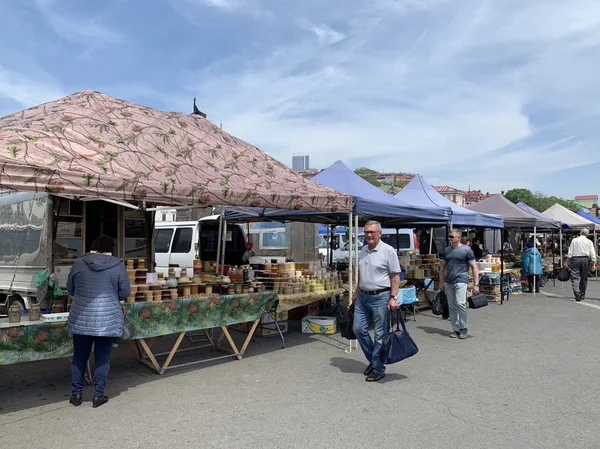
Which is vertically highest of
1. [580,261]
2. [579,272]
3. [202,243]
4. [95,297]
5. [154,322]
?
[202,243]

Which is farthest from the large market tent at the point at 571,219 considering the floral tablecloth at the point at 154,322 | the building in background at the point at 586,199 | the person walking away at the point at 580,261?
the building in background at the point at 586,199

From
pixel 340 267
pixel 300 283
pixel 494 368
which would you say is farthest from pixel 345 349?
pixel 340 267

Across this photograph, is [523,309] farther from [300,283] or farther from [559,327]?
[300,283]

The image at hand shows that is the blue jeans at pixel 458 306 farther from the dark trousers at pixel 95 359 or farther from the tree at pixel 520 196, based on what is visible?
the tree at pixel 520 196

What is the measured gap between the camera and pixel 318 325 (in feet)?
25.5

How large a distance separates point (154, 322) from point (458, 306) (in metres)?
4.66

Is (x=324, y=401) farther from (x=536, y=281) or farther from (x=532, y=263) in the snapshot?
(x=536, y=281)

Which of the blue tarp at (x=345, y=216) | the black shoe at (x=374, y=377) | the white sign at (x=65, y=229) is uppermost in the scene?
the blue tarp at (x=345, y=216)

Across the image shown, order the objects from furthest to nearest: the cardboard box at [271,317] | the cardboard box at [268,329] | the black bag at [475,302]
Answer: the black bag at [475,302] → the cardboard box at [268,329] → the cardboard box at [271,317]

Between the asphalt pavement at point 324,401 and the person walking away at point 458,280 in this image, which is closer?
the asphalt pavement at point 324,401

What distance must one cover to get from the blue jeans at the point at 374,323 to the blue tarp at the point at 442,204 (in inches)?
231

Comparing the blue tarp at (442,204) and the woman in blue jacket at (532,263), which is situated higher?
the blue tarp at (442,204)

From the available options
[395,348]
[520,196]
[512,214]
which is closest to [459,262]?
[395,348]

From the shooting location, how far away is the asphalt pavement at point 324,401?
3.76 m
